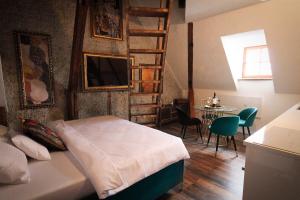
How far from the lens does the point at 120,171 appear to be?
1345 millimetres

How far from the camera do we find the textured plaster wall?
2.58m

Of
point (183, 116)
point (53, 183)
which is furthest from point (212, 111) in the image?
point (53, 183)

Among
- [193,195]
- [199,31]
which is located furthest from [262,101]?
[193,195]

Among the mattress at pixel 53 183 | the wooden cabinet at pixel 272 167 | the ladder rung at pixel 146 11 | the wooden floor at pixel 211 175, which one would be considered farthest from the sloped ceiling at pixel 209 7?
the mattress at pixel 53 183

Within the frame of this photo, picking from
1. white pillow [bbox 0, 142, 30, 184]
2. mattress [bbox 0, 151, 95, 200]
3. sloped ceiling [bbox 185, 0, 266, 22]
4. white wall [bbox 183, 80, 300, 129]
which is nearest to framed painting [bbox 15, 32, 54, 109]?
mattress [bbox 0, 151, 95, 200]

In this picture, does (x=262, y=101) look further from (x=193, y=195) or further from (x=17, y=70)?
(x=17, y=70)

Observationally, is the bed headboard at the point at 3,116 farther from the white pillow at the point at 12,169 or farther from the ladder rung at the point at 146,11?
the ladder rung at the point at 146,11

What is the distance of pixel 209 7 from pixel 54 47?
106 inches

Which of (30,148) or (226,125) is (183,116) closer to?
(226,125)

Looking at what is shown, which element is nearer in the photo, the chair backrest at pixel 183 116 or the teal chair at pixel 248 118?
the teal chair at pixel 248 118

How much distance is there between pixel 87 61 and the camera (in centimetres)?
329

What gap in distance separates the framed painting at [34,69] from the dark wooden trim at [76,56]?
31 cm

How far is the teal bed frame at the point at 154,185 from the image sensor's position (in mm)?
1438

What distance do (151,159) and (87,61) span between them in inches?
95.4
